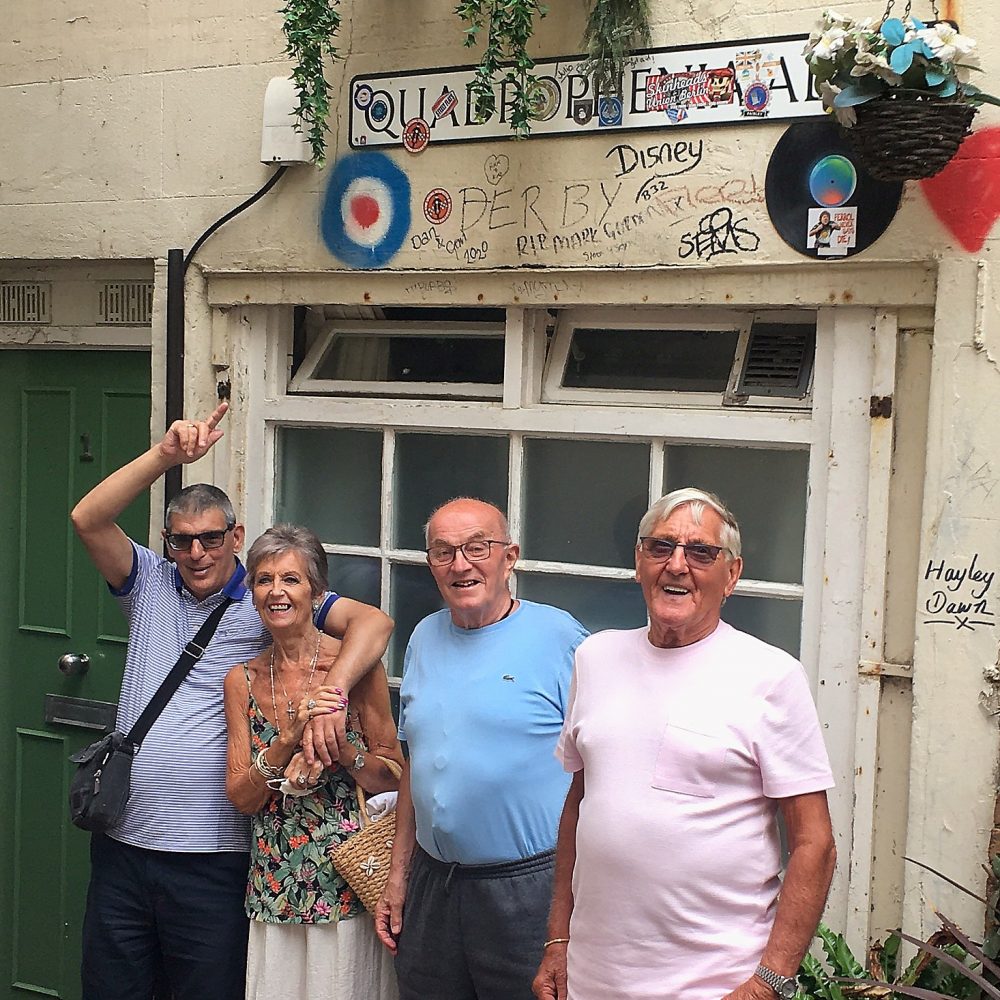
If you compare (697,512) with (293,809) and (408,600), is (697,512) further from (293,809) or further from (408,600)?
(408,600)

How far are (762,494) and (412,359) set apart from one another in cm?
123

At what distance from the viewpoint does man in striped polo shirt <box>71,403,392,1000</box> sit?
11.7 ft

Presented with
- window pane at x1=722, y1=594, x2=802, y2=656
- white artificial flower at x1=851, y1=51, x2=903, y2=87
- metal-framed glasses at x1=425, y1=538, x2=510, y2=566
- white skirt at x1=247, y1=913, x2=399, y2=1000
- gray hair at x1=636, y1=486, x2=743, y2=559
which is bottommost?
white skirt at x1=247, y1=913, x2=399, y2=1000

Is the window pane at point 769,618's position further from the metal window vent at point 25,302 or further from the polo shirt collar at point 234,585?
the metal window vent at point 25,302

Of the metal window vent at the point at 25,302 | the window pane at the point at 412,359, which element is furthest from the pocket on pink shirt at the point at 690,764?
the metal window vent at the point at 25,302

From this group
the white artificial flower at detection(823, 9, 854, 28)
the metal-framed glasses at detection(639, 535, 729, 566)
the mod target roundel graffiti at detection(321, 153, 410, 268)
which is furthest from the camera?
the mod target roundel graffiti at detection(321, 153, 410, 268)

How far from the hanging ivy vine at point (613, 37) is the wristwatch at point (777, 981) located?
2.25 m

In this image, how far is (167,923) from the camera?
11.8 ft

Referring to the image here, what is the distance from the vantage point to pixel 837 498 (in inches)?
136

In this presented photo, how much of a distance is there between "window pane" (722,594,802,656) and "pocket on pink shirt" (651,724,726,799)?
1027mm

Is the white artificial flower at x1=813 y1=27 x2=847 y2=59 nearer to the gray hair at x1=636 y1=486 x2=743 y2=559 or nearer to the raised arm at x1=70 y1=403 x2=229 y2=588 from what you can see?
the gray hair at x1=636 y1=486 x2=743 y2=559

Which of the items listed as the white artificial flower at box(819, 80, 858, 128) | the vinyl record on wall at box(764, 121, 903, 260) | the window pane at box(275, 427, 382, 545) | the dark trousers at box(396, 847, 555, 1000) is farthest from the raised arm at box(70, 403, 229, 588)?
the white artificial flower at box(819, 80, 858, 128)

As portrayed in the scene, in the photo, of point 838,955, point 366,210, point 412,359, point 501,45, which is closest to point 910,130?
point 501,45

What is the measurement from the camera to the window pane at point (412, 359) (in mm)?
4137
